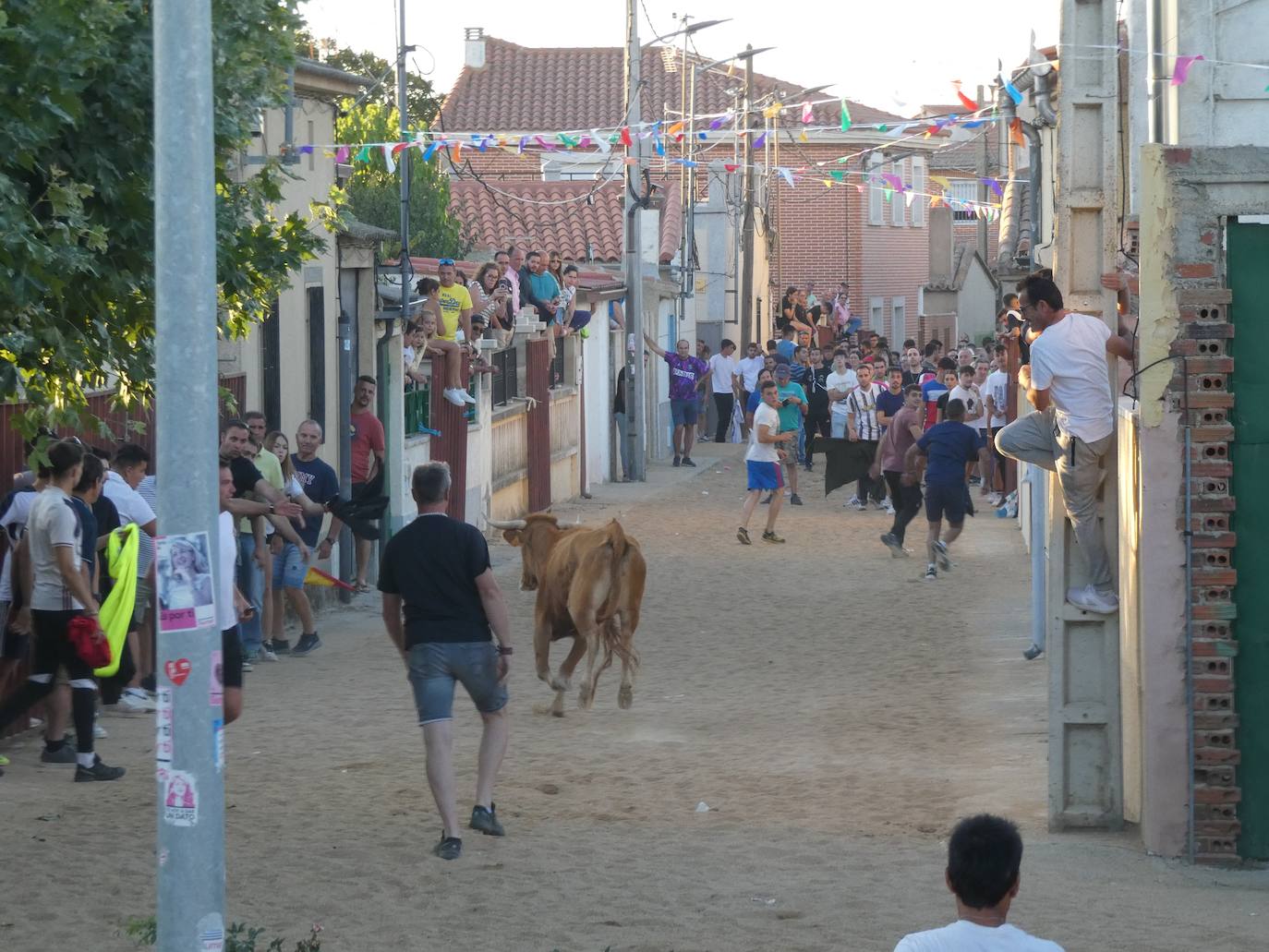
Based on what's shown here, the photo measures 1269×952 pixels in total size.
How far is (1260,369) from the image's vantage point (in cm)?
822

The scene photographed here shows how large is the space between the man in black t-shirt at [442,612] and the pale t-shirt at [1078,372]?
116 inches

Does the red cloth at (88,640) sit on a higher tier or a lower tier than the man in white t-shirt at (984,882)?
lower

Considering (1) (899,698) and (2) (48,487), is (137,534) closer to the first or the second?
(2) (48,487)

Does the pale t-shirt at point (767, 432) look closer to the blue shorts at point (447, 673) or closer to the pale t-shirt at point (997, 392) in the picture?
the pale t-shirt at point (997, 392)

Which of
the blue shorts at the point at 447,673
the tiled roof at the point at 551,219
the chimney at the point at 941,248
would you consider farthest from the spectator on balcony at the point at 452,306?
the chimney at the point at 941,248

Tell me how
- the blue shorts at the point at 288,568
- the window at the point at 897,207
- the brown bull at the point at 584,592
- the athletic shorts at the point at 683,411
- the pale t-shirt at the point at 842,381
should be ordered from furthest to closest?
the window at the point at 897,207, the athletic shorts at the point at 683,411, the pale t-shirt at the point at 842,381, the blue shorts at the point at 288,568, the brown bull at the point at 584,592

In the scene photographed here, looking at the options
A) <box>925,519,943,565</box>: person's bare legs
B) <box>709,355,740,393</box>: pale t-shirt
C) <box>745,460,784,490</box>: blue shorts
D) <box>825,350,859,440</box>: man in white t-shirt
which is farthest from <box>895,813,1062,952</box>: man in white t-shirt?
<box>709,355,740,393</box>: pale t-shirt

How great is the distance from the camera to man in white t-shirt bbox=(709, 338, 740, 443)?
35.7 meters

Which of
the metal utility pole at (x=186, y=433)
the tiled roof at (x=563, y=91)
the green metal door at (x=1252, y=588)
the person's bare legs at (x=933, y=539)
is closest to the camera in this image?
the metal utility pole at (x=186, y=433)

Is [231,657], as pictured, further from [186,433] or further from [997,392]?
[997,392]

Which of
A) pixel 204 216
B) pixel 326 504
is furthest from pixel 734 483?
pixel 204 216

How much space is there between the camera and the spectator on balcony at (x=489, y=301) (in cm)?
2128

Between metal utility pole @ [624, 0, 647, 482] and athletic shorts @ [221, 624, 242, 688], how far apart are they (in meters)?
21.6

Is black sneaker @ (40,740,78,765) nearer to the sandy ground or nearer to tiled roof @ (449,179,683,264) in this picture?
the sandy ground
